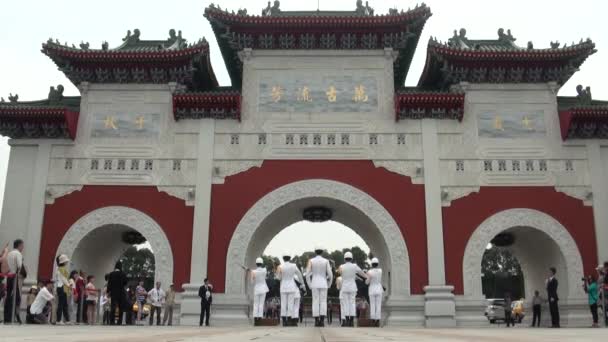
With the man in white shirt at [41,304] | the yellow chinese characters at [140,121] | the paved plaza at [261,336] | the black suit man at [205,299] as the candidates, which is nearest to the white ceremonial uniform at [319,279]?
the black suit man at [205,299]

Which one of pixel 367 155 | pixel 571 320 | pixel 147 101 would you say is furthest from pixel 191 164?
pixel 571 320

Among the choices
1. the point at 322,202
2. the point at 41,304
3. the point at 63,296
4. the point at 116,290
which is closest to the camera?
the point at 41,304

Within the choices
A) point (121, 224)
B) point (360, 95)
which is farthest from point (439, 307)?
point (121, 224)

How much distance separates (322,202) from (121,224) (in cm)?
559

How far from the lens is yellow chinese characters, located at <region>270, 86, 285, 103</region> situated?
16141 millimetres

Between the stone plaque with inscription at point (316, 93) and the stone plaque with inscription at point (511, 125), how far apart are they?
3.12 m

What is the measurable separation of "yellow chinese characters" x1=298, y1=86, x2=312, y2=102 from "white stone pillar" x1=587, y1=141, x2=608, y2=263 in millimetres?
7952

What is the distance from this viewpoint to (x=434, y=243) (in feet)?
48.6

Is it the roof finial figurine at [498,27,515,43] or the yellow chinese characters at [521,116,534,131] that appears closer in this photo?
the yellow chinese characters at [521,116,534,131]

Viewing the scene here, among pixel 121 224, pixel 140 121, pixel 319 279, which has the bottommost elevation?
pixel 319 279

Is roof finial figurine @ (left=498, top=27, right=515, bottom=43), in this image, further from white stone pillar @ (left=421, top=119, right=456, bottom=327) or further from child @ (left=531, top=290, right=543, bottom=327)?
child @ (left=531, top=290, right=543, bottom=327)

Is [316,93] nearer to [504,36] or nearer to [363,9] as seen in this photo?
[363,9]

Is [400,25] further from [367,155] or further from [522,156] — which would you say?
[522,156]

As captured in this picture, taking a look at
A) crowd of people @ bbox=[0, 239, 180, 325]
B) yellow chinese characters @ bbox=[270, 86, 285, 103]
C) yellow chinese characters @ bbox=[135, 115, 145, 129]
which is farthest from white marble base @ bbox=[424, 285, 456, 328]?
yellow chinese characters @ bbox=[135, 115, 145, 129]
